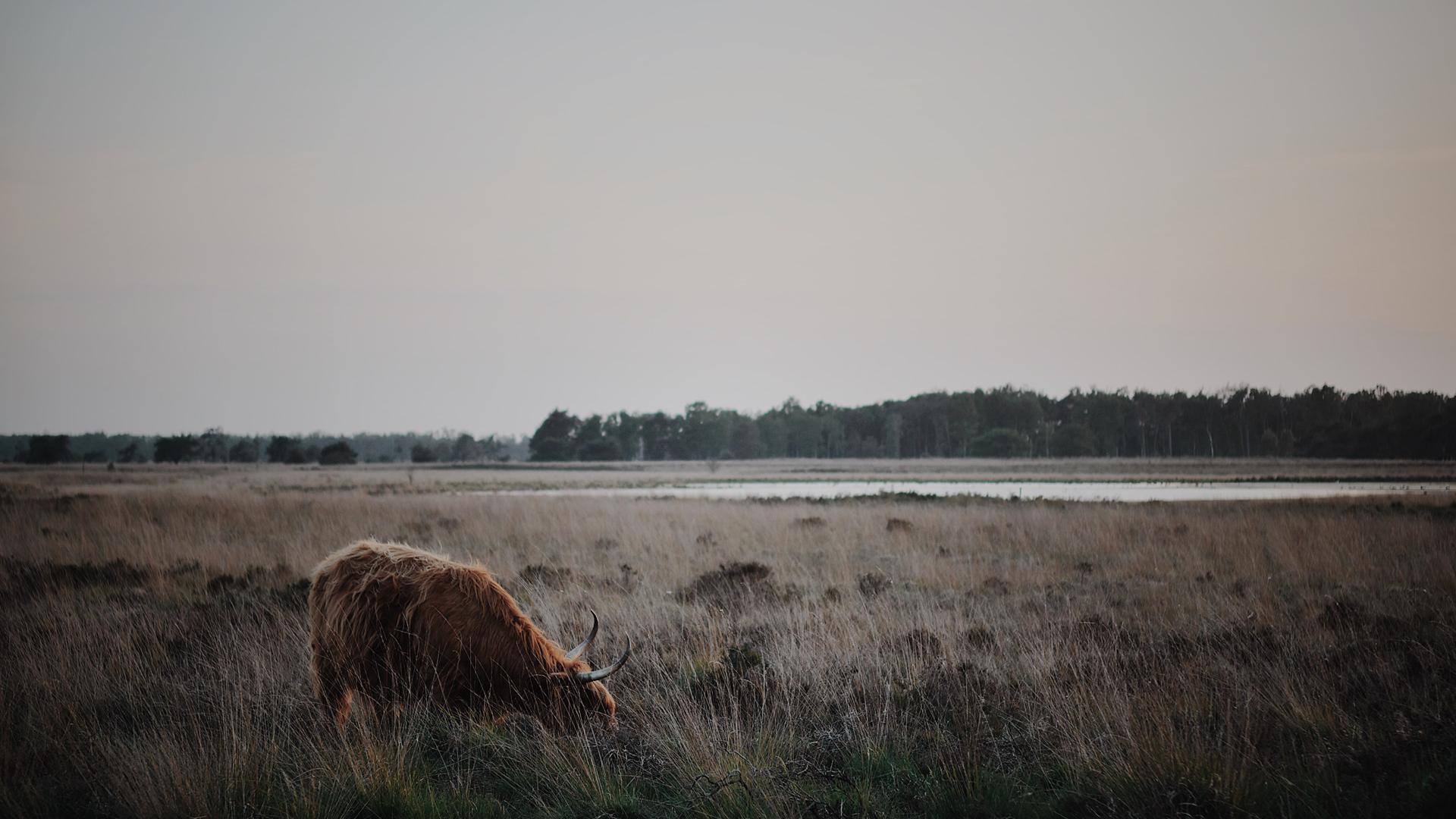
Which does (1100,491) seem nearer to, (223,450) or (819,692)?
(819,692)

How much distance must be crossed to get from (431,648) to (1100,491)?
35.0m

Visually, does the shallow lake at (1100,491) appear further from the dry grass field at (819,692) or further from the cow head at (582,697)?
the cow head at (582,697)

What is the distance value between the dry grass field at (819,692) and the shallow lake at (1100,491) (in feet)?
51.9

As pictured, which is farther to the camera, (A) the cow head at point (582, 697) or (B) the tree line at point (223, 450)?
(B) the tree line at point (223, 450)

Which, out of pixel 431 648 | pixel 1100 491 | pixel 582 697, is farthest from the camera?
pixel 1100 491

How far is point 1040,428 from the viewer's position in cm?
11188

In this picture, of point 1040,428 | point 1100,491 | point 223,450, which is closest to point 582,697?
point 1100,491

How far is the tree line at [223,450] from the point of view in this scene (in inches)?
3061

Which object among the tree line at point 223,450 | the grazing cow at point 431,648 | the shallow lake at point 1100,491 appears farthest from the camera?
the tree line at point 223,450

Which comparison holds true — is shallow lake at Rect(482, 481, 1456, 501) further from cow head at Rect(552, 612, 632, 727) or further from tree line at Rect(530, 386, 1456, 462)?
tree line at Rect(530, 386, 1456, 462)

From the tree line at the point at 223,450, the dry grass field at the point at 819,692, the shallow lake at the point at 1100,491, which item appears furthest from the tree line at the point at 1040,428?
the dry grass field at the point at 819,692

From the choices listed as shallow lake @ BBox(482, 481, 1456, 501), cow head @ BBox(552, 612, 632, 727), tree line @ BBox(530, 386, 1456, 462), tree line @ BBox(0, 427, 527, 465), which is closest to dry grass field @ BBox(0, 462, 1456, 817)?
cow head @ BBox(552, 612, 632, 727)

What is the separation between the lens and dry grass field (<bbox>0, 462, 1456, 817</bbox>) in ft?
12.2

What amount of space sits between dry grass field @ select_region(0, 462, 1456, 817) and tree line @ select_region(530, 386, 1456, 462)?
6264cm
